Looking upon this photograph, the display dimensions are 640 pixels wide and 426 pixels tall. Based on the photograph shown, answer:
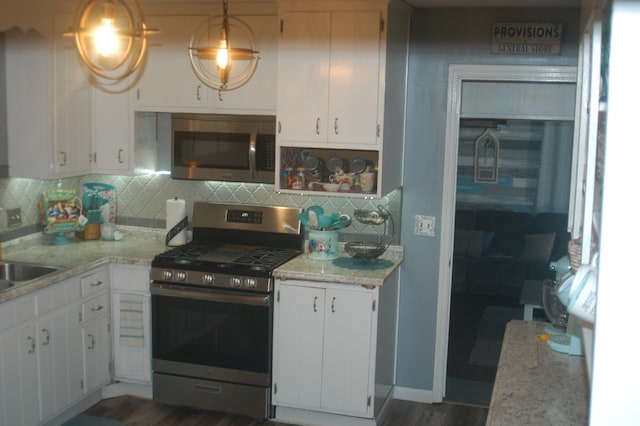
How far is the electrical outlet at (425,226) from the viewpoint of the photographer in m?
4.94

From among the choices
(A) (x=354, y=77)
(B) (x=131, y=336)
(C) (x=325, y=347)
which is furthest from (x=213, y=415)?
(A) (x=354, y=77)

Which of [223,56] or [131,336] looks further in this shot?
[131,336]

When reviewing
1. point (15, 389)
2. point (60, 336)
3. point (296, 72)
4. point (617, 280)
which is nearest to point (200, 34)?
point (296, 72)

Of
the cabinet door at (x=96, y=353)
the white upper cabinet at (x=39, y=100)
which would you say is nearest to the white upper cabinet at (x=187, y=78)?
the white upper cabinet at (x=39, y=100)

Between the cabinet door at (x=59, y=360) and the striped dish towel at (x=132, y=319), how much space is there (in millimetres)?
339

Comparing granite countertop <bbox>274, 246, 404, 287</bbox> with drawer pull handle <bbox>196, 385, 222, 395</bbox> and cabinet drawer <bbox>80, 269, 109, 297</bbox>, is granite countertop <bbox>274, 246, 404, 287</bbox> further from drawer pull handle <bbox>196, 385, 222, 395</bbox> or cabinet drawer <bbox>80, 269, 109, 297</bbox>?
cabinet drawer <bbox>80, 269, 109, 297</bbox>

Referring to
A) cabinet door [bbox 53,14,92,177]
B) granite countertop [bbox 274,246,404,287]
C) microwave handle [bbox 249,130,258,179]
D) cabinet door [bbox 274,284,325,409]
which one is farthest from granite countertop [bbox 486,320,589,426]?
cabinet door [bbox 53,14,92,177]

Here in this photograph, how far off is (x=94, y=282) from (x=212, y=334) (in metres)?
0.77

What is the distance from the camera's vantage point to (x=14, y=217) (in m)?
4.89

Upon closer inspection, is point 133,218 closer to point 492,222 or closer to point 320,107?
point 320,107

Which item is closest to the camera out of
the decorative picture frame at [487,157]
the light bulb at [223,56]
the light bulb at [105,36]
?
the light bulb at [105,36]

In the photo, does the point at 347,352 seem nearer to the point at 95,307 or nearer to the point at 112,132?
the point at 95,307

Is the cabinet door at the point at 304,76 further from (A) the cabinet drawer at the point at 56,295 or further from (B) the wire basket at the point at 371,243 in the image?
(A) the cabinet drawer at the point at 56,295

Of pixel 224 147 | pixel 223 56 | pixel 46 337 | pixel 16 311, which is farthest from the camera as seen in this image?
pixel 224 147
